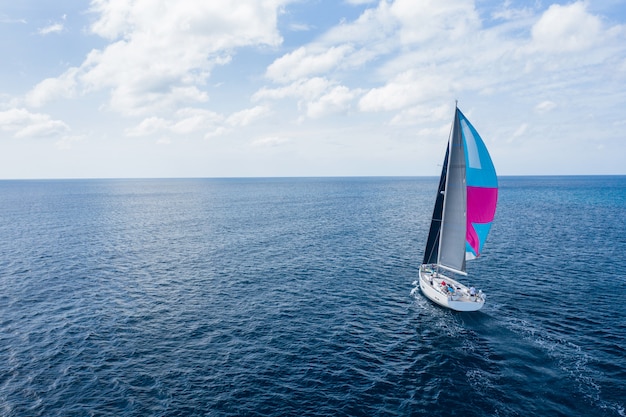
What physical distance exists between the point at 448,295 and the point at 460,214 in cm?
1101

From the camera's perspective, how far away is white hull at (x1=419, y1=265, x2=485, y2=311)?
43219 mm

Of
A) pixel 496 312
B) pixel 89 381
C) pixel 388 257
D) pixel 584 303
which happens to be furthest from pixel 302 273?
pixel 584 303

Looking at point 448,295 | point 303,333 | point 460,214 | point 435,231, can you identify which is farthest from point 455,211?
point 303,333

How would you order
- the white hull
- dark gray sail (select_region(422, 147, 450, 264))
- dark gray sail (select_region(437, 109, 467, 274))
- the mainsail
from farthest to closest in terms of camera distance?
dark gray sail (select_region(422, 147, 450, 264))
dark gray sail (select_region(437, 109, 467, 274))
the mainsail
the white hull

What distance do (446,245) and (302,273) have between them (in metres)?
24.1

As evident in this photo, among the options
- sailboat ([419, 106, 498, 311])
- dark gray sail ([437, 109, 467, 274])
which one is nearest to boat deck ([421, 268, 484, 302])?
sailboat ([419, 106, 498, 311])

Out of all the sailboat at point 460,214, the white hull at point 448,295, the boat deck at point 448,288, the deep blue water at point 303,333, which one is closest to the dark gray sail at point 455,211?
the sailboat at point 460,214

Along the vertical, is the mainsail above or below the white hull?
above

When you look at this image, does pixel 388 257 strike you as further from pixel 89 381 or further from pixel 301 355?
pixel 89 381

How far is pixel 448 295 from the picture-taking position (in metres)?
44.4

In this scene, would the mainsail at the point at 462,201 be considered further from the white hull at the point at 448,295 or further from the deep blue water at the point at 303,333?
the deep blue water at the point at 303,333

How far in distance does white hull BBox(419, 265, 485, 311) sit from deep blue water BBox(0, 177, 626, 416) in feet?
4.48

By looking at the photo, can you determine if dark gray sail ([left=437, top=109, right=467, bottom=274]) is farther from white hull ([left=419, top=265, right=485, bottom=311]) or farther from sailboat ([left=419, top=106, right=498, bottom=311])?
white hull ([left=419, top=265, right=485, bottom=311])

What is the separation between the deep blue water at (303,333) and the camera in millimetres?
28594
